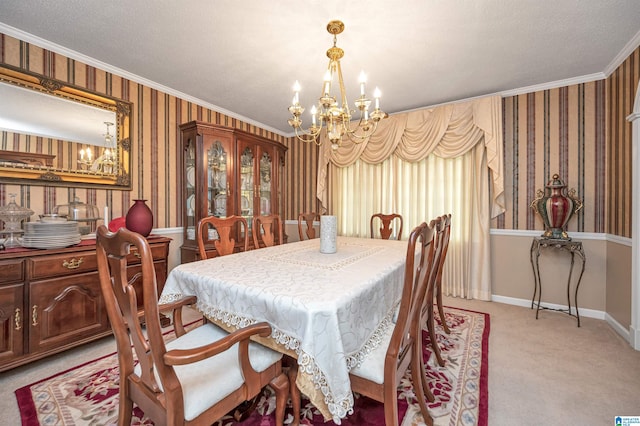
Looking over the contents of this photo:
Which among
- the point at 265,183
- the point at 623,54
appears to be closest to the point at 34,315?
the point at 265,183

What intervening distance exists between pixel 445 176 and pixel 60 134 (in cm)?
388

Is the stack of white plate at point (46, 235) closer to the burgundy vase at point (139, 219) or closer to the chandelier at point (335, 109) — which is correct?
the burgundy vase at point (139, 219)

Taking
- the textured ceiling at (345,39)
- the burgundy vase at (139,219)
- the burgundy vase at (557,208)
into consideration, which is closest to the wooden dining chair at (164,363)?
the burgundy vase at (139,219)

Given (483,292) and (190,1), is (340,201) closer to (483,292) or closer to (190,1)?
(483,292)

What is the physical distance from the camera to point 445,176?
339 cm

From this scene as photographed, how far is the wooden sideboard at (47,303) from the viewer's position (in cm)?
170

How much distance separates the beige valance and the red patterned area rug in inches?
80.8

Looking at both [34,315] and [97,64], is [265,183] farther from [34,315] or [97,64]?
[34,315]

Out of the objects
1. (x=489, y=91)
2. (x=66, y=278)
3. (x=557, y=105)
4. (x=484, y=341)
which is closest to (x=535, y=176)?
(x=557, y=105)

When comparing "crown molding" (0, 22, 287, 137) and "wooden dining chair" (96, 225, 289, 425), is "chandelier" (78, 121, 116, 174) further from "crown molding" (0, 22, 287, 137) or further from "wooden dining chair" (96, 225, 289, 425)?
"wooden dining chair" (96, 225, 289, 425)

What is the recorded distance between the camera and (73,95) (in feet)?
7.54

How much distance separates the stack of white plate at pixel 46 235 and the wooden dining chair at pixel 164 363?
1408mm

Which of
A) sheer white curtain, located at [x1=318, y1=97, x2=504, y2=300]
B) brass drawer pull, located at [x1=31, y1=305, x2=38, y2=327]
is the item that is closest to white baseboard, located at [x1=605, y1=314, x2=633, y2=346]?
→ sheer white curtain, located at [x1=318, y1=97, x2=504, y2=300]

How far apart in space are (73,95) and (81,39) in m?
0.47
